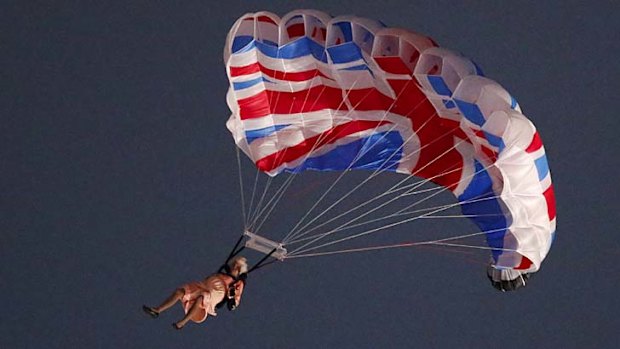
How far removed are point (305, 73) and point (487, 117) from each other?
139cm

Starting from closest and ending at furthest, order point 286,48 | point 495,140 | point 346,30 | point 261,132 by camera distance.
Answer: point 495,140
point 346,30
point 286,48
point 261,132

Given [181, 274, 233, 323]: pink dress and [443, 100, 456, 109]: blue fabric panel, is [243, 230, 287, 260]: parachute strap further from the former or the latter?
[443, 100, 456, 109]: blue fabric panel

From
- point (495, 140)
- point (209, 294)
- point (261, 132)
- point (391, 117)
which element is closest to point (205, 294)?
point (209, 294)

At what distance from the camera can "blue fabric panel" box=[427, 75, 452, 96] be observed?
24.4 ft

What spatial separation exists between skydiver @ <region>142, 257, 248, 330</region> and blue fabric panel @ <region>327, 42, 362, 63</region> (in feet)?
4.00

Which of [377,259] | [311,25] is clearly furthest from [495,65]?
[311,25]

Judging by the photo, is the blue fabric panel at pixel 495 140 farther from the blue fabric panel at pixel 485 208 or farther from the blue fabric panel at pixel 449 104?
the blue fabric panel at pixel 485 208

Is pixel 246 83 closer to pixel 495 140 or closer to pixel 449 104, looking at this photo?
pixel 449 104

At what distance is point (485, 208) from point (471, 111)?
2.94ft

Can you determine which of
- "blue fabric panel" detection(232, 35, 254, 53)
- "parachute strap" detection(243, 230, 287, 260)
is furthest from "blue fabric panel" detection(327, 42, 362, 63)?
"parachute strap" detection(243, 230, 287, 260)

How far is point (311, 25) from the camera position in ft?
25.9

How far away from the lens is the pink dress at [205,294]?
7.71 m

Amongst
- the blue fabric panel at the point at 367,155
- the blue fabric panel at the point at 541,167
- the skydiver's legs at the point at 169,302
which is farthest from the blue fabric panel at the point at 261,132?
the blue fabric panel at the point at 541,167

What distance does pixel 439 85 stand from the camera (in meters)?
7.48
